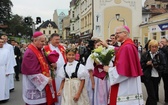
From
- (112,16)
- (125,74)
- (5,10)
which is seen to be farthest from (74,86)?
(5,10)

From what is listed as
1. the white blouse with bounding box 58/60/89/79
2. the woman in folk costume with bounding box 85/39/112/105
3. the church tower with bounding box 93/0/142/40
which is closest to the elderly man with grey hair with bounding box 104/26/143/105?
the white blouse with bounding box 58/60/89/79

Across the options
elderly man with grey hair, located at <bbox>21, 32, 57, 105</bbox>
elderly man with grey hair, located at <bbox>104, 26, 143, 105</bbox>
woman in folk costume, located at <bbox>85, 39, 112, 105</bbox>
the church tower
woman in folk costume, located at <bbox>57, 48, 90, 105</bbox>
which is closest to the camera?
elderly man with grey hair, located at <bbox>104, 26, 143, 105</bbox>

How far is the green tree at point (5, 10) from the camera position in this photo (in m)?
53.7

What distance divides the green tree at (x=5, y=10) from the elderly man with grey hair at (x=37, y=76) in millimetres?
51118

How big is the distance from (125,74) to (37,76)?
156 centimetres

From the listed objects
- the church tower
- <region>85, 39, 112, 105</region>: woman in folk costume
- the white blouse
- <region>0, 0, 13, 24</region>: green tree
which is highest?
<region>0, 0, 13, 24</region>: green tree

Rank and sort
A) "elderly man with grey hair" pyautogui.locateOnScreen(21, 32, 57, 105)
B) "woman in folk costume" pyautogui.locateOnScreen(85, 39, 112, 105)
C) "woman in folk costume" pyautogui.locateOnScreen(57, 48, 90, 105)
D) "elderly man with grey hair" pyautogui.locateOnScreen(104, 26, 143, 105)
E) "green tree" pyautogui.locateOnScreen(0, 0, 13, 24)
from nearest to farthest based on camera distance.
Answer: "elderly man with grey hair" pyautogui.locateOnScreen(104, 26, 143, 105) → "elderly man with grey hair" pyautogui.locateOnScreen(21, 32, 57, 105) → "woman in folk costume" pyautogui.locateOnScreen(57, 48, 90, 105) → "woman in folk costume" pyautogui.locateOnScreen(85, 39, 112, 105) → "green tree" pyautogui.locateOnScreen(0, 0, 13, 24)

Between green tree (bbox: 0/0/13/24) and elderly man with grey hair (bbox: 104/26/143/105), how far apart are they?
5205 cm

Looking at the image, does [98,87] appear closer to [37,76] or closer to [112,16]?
[37,76]

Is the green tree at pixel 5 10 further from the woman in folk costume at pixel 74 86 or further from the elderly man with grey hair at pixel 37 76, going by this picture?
the woman in folk costume at pixel 74 86

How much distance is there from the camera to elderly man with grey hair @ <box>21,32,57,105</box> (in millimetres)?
4418

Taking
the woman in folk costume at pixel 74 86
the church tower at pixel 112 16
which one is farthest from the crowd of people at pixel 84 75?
the church tower at pixel 112 16

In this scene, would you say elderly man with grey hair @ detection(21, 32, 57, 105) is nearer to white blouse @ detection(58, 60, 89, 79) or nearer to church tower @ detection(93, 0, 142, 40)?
white blouse @ detection(58, 60, 89, 79)

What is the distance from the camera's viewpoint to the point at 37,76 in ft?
14.5
